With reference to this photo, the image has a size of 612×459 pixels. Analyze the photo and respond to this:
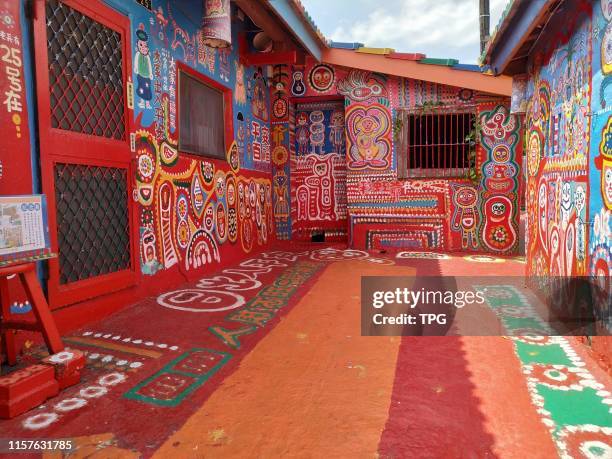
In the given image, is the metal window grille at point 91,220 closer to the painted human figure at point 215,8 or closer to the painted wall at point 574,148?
the painted human figure at point 215,8

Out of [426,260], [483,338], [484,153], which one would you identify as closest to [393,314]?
[483,338]

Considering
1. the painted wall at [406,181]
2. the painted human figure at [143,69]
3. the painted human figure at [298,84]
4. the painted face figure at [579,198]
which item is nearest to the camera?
the painted face figure at [579,198]

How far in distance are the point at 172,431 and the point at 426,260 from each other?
5.06m

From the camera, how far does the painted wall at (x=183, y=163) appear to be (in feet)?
13.7

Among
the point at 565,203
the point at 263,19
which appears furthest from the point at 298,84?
the point at 565,203

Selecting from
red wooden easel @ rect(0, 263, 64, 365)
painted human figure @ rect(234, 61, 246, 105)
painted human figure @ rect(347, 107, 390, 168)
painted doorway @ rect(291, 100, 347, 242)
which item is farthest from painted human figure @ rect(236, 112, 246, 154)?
red wooden easel @ rect(0, 263, 64, 365)

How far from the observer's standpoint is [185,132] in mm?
5082

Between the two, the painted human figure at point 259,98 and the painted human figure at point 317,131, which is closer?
the painted human figure at point 259,98

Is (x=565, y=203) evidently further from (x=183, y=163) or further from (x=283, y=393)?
(x=183, y=163)

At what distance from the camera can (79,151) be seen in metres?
3.34

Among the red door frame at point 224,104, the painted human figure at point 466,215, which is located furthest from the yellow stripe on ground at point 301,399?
the painted human figure at point 466,215

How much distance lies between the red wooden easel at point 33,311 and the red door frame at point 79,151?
0.51m

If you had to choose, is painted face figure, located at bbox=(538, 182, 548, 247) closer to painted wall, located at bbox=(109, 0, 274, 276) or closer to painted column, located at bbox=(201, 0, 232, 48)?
painted column, located at bbox=(201, 0, 232, 48)

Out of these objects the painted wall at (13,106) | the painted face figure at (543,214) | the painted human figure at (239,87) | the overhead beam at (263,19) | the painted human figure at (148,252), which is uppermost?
the overhead beam at (263,19)
